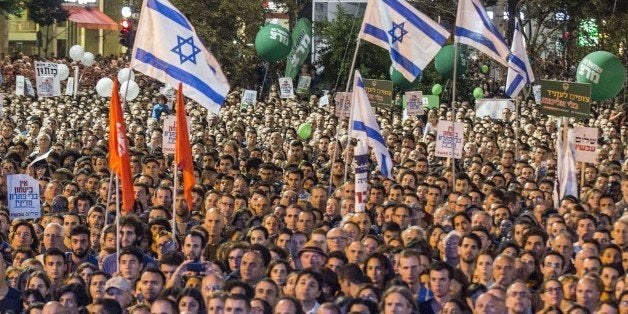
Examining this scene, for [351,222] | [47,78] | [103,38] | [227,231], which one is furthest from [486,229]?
[103,38]

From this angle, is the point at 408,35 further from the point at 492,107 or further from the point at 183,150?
the point at 492,107

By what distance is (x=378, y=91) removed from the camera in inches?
985

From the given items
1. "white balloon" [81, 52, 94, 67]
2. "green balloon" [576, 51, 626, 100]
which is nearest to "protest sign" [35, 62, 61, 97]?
"green balloon" [576, 51, 626, 100]

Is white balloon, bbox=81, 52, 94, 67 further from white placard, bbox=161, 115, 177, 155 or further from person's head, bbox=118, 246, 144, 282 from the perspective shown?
person's head, bbox=118, 246, 144, 282

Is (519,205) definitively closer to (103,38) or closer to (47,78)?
(47,78)

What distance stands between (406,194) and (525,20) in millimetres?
24016

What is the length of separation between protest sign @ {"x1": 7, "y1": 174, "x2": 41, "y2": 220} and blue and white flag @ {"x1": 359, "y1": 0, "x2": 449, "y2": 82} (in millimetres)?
4243

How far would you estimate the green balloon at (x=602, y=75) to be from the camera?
90.5ft

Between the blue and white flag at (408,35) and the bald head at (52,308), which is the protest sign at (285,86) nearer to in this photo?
the blue and white flag at (408,35)

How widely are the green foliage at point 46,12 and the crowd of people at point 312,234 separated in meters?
34.3

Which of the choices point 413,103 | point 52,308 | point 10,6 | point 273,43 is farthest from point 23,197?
point 10,6

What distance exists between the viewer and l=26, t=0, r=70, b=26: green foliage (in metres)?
59.1

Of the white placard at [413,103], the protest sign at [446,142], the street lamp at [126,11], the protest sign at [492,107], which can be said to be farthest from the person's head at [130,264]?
the street lamp at [126,11]

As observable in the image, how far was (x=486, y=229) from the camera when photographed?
14.8m
